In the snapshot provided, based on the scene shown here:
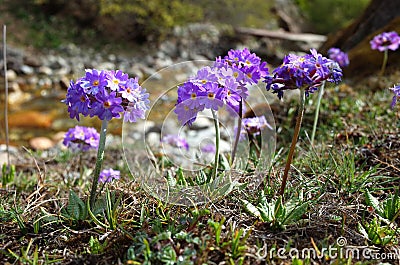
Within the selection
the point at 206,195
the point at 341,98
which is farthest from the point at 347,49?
the point at 206,195

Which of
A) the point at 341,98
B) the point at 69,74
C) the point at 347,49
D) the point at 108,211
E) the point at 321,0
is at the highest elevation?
the point at 321,0

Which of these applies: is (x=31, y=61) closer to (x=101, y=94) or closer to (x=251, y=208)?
(x=101, y=94)

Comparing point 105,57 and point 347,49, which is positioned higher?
point 105,57

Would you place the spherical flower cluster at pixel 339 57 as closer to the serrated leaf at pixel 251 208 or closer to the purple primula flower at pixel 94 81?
the serrated leaf at pixel 251 208

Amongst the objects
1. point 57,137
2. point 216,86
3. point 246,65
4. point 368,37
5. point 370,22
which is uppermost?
point 370,22

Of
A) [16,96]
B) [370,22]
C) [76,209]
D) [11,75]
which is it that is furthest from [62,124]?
[76,209]

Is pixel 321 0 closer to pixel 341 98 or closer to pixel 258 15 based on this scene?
pixel 258 15
